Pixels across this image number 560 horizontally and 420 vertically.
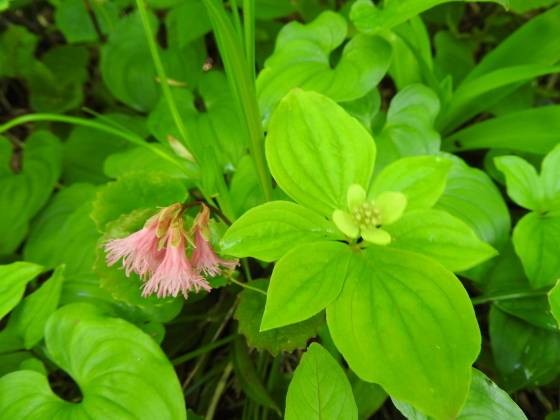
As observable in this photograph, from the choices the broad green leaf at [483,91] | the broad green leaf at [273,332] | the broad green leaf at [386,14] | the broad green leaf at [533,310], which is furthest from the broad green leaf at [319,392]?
the broad green leaf at [483,91]

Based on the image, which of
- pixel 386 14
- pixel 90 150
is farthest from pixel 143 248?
pixel 90 150

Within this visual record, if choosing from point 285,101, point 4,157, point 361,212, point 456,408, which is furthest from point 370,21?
point 4,157

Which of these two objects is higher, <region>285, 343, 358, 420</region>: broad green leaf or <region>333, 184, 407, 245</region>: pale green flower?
<region>333, 184, 407, 245</region>: pale green flower

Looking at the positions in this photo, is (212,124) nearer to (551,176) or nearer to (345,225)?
(345,225)

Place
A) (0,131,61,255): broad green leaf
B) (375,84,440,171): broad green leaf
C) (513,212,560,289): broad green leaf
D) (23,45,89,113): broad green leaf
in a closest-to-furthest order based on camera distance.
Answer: (513,212,560,289): broad green leaf → (375,84,440,171): broad green leaf → (0,131,61,255): broad green leaf → (23,45,89,113): broad green leaf

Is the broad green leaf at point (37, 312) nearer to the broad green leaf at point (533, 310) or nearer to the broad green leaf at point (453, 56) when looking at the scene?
the broad green leaf at point (533, 310)

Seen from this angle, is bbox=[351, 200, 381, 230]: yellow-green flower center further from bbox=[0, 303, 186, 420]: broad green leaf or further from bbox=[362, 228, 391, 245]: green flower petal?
bbox=[0, 303, 186, 420]: broad green leaf

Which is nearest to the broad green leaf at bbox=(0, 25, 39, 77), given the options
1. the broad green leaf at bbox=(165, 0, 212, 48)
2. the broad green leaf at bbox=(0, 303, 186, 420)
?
the broad green leaf at bbox=(165, 0, 212, 48)
